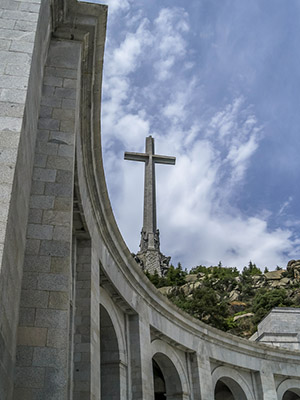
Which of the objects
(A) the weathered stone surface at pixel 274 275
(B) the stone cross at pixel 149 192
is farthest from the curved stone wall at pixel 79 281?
(A) the weathered stone surface at pixel 274 275

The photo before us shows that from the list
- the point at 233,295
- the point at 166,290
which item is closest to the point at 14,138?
the point at 166,290

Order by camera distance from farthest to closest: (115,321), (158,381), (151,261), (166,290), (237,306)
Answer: (151,261) < (166,290) < (237,306) < (158,381) < (115,321)

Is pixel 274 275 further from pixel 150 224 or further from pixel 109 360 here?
pixel 109 360

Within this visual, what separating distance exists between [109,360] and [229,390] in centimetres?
1344

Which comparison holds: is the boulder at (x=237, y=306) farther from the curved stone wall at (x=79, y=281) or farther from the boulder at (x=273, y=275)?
the curved stone wall at (x=79, y=281)

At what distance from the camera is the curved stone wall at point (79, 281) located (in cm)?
758

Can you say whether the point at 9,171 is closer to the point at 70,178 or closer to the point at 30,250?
the point at 30,250

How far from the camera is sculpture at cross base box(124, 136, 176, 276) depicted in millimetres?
60250

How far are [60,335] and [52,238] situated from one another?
1.74 m

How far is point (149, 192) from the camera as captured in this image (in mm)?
64750

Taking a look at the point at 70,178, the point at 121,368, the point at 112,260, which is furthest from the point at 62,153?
the point at 121,368

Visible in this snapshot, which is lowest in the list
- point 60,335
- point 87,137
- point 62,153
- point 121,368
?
point 60,335

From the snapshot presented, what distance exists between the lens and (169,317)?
1980cm

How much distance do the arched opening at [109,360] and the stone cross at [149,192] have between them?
43216mm
